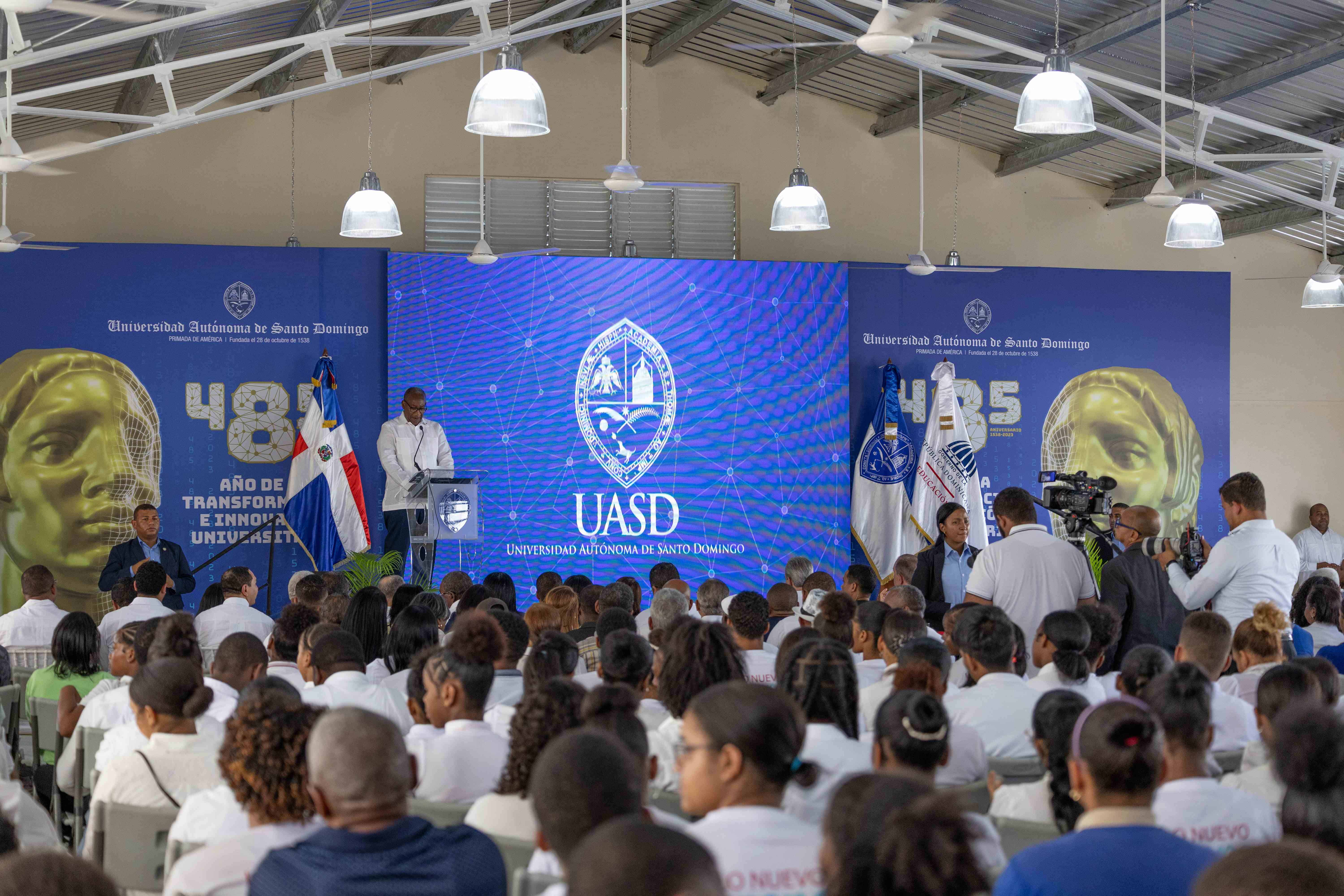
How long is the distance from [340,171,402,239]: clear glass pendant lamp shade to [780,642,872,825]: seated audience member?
4415mm

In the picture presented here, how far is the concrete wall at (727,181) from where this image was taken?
477 inches

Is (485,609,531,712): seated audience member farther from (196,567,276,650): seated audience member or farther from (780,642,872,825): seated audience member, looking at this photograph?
(196,567,276,650): seated audience member

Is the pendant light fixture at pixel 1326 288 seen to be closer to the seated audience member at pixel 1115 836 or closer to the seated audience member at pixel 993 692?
the seated audience member at pixel 993 692

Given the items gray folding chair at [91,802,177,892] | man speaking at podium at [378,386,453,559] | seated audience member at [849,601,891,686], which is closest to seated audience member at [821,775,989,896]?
gray folding chair at [91,802,177,892]

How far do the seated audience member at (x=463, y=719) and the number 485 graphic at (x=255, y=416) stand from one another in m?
7.29

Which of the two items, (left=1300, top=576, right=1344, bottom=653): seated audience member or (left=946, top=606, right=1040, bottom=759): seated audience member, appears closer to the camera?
(left=946, top=606, right=1040, bottom=759): seated audience member

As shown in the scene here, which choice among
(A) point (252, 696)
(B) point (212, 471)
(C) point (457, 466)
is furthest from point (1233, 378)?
(A) point (252, 696)

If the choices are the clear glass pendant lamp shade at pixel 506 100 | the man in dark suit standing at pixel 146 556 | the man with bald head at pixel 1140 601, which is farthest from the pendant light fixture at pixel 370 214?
the man with bald head at pixel 1140 601

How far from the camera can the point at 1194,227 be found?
23.6 ft

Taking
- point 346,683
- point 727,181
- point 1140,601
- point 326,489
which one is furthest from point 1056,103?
point 727,181

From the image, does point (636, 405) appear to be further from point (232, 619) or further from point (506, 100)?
point (506, 100)

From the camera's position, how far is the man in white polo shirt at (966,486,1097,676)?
5.41 metres

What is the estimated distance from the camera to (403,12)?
425 inches

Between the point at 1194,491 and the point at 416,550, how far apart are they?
275 inches
